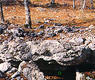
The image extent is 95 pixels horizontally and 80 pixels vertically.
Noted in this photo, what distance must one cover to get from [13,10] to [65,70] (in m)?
33.2

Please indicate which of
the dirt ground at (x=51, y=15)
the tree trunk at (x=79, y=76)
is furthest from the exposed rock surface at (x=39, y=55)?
the dirt ground at (x=51, y=15)

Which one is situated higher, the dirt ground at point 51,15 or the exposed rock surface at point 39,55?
the exposed rock surface at point 39,55

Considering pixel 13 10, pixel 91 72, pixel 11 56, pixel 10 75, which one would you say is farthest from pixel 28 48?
pixel 13 10

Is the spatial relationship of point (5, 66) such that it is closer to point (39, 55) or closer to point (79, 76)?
point (39, 55)

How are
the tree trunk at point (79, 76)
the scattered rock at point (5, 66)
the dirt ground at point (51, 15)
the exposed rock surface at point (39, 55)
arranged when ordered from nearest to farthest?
the exposed rock surface at point (39, 55)
the scattered rock at point (5, 66)
the tree trunk at point (79, 76)
the dirt ground at point (51, 15)

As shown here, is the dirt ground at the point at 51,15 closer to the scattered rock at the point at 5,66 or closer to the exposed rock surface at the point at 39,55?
the exposed rock surface at the point at 39,55

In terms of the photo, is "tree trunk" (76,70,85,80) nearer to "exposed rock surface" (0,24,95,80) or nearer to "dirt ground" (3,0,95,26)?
"exposed rock surface" (0,24,95,80)

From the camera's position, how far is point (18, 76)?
45.7ft

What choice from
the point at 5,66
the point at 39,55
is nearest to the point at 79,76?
the point at 39,55

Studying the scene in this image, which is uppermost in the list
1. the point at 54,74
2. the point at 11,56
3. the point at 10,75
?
the point at 11,56

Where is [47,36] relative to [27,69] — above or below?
above

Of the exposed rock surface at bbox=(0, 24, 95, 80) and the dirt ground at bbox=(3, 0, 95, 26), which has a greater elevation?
the exposed rock surface at bbox=(0, 24, 95, 80)

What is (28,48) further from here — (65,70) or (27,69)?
(65,70)

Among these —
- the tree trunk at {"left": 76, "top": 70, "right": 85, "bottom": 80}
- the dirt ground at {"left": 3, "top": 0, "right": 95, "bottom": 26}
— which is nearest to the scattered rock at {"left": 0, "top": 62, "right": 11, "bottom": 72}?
the tree trunk at {"left": 76, "top": 70, "right": 85, "bottom": 80}
